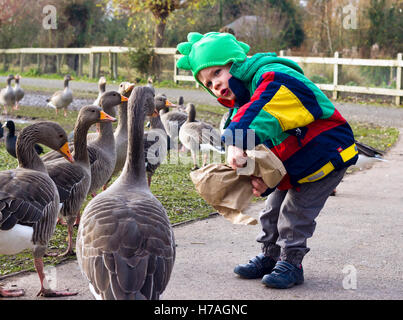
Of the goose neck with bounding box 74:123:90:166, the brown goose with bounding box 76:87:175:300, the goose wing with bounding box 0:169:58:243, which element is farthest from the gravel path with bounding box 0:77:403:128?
the brown goose with bounding box 76:87:175:300

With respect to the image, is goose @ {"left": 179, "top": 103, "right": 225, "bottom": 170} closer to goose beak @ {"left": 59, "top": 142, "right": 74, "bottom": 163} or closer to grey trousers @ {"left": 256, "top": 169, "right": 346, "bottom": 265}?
goose beak @ {"left": 59, "top": 142, "right": 74, "bottom": 163}

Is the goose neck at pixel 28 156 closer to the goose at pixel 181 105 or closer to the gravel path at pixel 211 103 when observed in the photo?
the goose at pixel 181 105

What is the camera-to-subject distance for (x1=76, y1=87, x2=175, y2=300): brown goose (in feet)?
8.73

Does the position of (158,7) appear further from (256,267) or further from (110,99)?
(256,267)

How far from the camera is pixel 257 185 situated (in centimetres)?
332

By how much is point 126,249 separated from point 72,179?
1.88m

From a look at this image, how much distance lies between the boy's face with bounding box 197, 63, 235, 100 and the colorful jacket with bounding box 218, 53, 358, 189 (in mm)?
39

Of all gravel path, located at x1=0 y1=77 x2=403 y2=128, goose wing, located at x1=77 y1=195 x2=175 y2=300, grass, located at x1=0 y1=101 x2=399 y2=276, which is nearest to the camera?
goose wing, located at x1=77 y1=195 x2=175 y2=300

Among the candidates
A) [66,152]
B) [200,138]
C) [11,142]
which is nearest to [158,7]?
[200,138]

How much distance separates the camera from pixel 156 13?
23.1 m

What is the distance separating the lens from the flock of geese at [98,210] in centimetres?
273

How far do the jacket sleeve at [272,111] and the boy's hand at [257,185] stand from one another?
27 cm

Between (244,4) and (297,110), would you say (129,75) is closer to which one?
(244,4)
